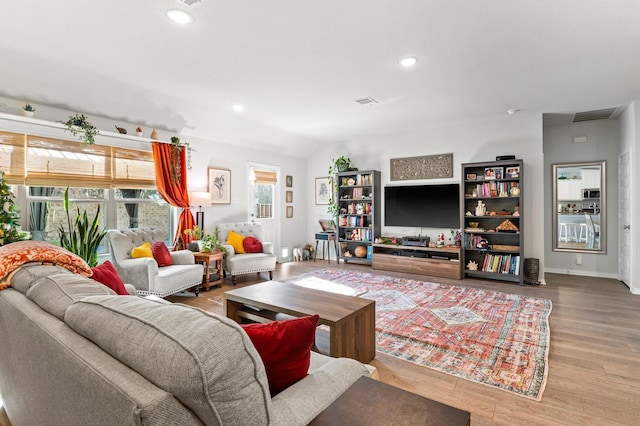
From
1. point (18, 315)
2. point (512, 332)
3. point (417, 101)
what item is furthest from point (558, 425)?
point (417, 101)

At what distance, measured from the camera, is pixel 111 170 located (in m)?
4.46

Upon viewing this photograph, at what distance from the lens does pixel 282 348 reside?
3.63 ft

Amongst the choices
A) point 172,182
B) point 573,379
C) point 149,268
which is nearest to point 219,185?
point 172,182

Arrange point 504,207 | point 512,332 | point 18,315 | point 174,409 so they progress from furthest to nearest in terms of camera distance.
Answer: point 504,207, point 512,332, point 18,315, point 174,409

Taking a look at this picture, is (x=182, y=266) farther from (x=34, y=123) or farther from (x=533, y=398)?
(x=533, y=398)

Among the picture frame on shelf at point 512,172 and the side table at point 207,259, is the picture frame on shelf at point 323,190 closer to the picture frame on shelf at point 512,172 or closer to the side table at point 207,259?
the side table at point 207,259

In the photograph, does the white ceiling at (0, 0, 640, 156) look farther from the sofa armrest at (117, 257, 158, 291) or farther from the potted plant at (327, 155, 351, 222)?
the sofa armrest at (117, 257, 158, 291)

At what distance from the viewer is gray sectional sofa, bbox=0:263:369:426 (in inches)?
26.5

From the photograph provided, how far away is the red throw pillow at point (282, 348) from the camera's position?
109 cm

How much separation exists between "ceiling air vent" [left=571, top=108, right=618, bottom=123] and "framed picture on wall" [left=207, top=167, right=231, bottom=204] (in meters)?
5.72

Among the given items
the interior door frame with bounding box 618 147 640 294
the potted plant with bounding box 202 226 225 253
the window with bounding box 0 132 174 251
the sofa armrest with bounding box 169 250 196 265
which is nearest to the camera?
the window with bounding box 0 132 174 251

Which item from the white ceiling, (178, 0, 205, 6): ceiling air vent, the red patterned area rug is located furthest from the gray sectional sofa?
the white ceiling

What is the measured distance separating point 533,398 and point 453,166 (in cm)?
442

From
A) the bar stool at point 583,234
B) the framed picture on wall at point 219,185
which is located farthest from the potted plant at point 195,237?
the bar stool at point 583,234
